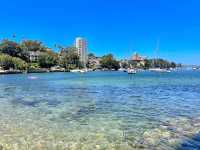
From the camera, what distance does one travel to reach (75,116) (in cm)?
2062

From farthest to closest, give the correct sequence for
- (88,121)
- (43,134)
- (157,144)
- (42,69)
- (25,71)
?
(42,69), (25,71), (88,121), (43,134), (157,144)

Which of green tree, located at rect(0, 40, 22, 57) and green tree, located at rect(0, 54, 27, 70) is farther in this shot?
green tree, located at rect(0, 40, 22, 57)

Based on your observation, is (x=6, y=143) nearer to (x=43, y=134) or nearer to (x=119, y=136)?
(x=43, y=134)

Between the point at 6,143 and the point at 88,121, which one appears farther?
the point at 88,121

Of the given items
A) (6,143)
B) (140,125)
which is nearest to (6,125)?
(6,143)

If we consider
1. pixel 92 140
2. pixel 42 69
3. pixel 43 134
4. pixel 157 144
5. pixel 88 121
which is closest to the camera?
pixel 157 144

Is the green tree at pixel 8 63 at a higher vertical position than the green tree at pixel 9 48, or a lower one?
lower

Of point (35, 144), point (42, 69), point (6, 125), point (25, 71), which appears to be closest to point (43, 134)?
point (35, 144)

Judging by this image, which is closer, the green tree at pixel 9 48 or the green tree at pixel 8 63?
the green tree at pixel 8 63

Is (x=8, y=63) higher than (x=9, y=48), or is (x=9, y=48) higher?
(x=9, y=48)

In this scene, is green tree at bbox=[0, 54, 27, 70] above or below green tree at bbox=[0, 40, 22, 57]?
below

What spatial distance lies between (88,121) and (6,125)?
14.7 ft

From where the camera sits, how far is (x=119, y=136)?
1477 cm

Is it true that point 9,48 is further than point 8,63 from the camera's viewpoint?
Yes
